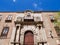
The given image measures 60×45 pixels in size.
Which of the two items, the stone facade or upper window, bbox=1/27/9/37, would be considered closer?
the stone facade

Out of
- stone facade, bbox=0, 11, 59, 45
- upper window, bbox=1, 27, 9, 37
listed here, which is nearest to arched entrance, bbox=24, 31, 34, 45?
stone facade, bbox=0, 11, 59, 45

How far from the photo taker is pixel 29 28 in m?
20.8

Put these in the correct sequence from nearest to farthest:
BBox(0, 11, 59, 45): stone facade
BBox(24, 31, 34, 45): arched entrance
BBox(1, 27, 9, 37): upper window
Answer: BBox(0, 11, 59, 45): stone facade
BBox(24, 31, 34, 45): arched entrance
BBox(1, 27, 9, 37): upper window

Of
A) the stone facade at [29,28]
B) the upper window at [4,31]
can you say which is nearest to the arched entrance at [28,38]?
the stone facade at [29,28]

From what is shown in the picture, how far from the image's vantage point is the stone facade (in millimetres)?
18438

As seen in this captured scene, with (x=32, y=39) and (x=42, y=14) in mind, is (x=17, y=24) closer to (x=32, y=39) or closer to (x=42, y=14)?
(x=32, y=39)

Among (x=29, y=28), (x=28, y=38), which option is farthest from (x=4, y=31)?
(x=28, y=38)

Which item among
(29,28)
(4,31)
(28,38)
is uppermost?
(29,28)

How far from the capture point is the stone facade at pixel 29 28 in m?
18.4

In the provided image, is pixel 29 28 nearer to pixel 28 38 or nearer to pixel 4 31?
pixel 28 38

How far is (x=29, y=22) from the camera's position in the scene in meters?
21.8

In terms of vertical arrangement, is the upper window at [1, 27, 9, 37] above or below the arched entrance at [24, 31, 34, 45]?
above

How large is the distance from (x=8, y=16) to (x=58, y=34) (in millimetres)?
10701

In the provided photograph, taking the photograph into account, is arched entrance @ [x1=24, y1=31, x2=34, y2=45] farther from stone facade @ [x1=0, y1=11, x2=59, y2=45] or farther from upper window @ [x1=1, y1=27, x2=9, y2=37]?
upper window @ [x1=1, y1=27, x2=9, y2=37]
